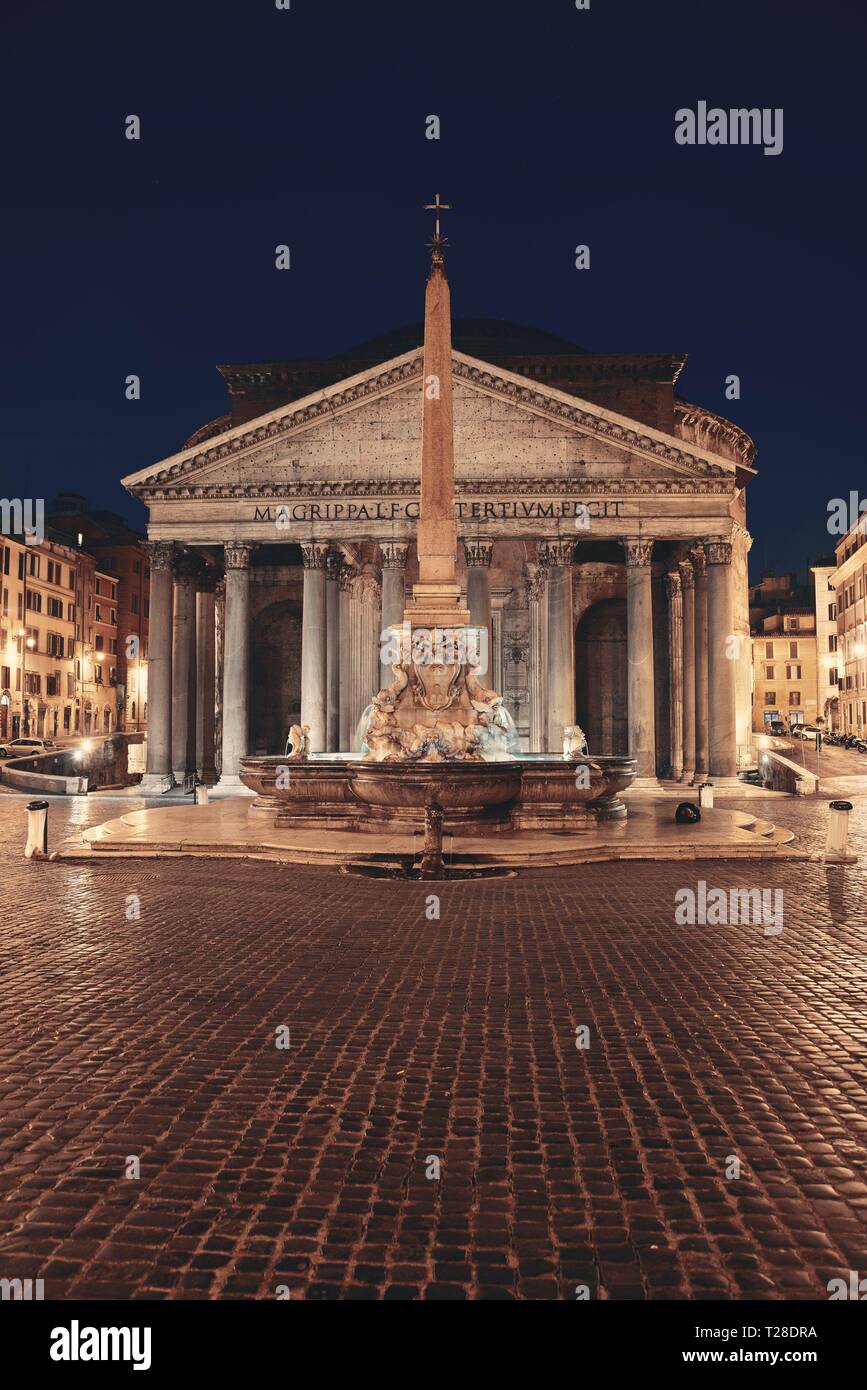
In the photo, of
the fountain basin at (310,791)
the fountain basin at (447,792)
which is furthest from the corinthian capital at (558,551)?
the fountain basin at (310,791)

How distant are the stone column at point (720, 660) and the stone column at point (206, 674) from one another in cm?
1992

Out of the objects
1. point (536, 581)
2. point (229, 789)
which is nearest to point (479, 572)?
point (536, 581)

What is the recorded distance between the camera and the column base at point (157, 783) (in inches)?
1425

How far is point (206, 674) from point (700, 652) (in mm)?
20153

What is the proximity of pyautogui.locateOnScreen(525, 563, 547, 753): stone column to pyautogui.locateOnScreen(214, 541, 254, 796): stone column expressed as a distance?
1052 cm

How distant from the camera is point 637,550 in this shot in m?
36.6

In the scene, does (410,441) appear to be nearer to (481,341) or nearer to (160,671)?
(160,671)

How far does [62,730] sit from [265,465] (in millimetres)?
41482

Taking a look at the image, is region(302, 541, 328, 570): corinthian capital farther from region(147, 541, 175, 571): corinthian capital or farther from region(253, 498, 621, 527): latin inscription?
region(147, 541, 175, 571): corinthian capital

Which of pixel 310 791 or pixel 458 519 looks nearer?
pixel 310 791

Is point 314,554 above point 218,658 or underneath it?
above

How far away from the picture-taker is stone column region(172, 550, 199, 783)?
38531 millimetres

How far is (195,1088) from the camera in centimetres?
589
